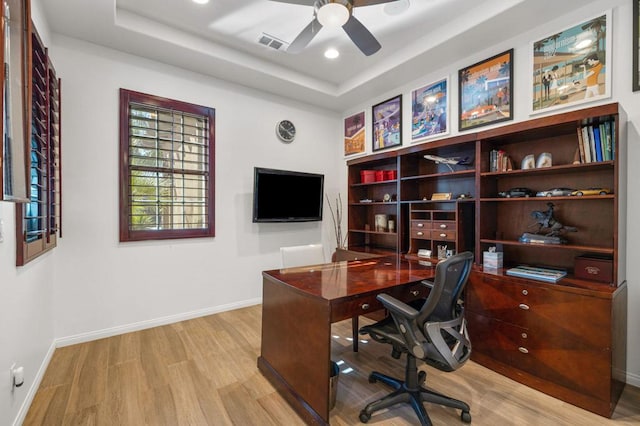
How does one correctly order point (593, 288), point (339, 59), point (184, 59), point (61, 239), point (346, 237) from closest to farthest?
point (593, 288) < point (61, 239) < point (184, 59) < point (339, 59) < point (346, 237)

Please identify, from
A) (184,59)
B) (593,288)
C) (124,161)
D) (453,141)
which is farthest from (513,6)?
(124,161)

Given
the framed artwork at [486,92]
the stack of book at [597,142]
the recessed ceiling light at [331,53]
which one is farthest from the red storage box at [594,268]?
the recessed ceiling light at [331,53]

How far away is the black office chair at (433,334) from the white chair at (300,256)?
1.15m

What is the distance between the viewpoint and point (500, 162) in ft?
8.59

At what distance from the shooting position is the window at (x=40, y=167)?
1849 mm

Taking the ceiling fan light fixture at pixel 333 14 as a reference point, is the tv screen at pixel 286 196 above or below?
below

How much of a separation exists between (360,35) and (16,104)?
87.9 inches

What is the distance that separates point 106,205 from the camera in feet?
9.53

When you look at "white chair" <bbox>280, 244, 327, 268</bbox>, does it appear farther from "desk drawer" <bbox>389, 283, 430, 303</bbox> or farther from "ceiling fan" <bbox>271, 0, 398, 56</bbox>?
"ceiling fan" <bbox>271, 0, 398, 56</bbox>

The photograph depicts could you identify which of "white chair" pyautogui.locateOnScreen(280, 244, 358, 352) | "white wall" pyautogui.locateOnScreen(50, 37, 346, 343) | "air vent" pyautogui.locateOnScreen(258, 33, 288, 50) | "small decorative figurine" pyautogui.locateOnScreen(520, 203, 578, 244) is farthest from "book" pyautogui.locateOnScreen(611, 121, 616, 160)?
"white wall" pyautogui.locateOnScreen(50, 37, 346, 343)

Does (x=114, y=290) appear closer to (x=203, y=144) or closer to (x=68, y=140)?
(x=68, y=140)

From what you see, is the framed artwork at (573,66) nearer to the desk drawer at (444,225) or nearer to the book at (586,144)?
the book at (586,144)

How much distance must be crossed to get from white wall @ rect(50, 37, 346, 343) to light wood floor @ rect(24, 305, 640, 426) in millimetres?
429

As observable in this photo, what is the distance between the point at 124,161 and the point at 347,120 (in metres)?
3.12
